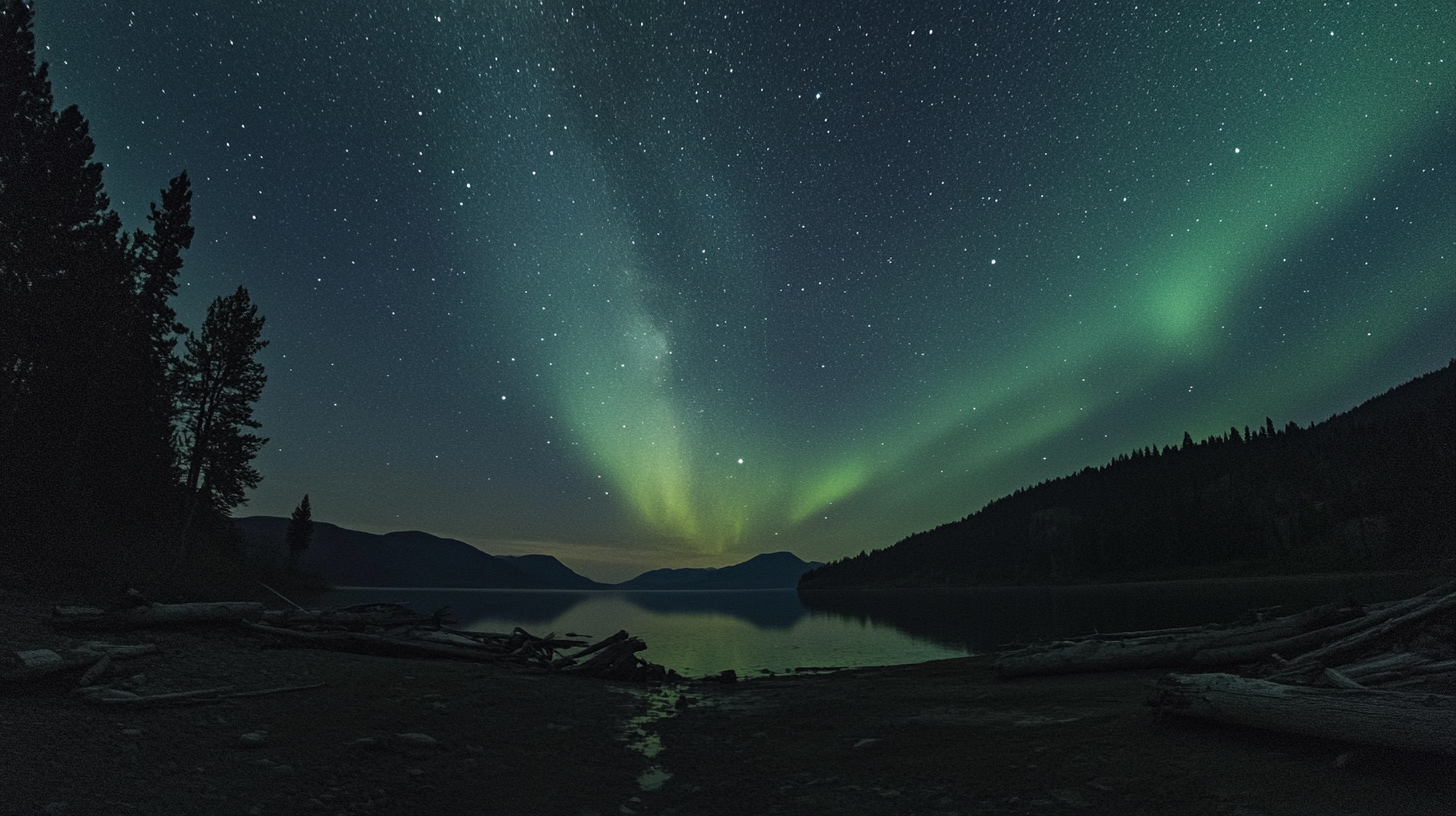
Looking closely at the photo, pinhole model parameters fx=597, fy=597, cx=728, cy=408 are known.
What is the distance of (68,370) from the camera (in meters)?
24.4

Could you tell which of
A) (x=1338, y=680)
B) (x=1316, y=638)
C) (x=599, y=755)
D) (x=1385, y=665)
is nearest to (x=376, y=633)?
(x=599, y=755)

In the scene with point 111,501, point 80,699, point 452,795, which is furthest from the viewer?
point 111,501

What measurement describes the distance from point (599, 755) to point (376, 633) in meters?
12.0

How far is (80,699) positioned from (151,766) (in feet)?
10.3

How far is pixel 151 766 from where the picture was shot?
740cm

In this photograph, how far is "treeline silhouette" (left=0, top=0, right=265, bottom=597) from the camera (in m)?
21.2

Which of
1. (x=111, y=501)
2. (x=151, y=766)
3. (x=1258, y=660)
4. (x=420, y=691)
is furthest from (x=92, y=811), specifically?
(x=111, y=501)

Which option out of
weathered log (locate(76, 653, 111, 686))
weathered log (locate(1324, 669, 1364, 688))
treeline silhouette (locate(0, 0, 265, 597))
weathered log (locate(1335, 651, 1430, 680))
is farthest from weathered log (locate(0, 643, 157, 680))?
weathered log (locate(1335, 651, 1430, 680))

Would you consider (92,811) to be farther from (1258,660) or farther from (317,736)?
(1258,660)

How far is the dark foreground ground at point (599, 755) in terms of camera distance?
680 centimetres

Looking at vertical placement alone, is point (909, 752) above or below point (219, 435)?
below

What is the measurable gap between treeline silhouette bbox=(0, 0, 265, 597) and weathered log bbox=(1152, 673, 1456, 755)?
2898 centimetres

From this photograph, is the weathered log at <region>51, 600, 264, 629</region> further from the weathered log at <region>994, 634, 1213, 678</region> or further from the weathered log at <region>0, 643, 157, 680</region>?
the weathered log at <region>994, 634, 1213, 678</region>

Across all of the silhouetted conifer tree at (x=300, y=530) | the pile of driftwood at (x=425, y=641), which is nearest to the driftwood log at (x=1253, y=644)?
the pile of driftwood at (x=425, y=641)
